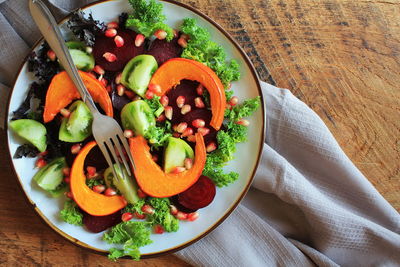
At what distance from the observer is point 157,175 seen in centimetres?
249

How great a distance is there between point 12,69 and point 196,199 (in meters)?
1.36

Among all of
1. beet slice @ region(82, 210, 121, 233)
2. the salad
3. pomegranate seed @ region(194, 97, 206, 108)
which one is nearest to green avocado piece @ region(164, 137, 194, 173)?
the salad

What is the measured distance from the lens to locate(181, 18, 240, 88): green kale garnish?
2516 millimetres

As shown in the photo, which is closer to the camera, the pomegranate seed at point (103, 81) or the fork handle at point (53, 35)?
the fork handle at point (53, 35)

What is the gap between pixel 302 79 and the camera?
282 cm

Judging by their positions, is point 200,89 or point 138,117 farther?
point 200,89


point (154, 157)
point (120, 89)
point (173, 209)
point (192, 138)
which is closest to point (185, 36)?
point (120, 89)

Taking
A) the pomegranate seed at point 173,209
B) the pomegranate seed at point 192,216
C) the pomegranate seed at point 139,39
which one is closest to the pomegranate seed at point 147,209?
the pomegranate seed at point 173,209

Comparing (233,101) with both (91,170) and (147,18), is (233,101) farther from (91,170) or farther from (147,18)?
(91,170)

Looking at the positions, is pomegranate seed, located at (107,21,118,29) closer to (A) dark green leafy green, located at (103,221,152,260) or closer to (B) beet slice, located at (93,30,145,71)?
(B) beet slice, located at (93,30,145,71)

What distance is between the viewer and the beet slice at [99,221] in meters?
2.56

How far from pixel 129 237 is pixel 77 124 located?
0.72 metres

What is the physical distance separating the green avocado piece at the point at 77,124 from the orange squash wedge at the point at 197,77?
415mm

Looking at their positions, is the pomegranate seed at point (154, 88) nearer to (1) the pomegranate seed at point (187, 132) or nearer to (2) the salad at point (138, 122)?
(2) the salad at point (138, 122)
